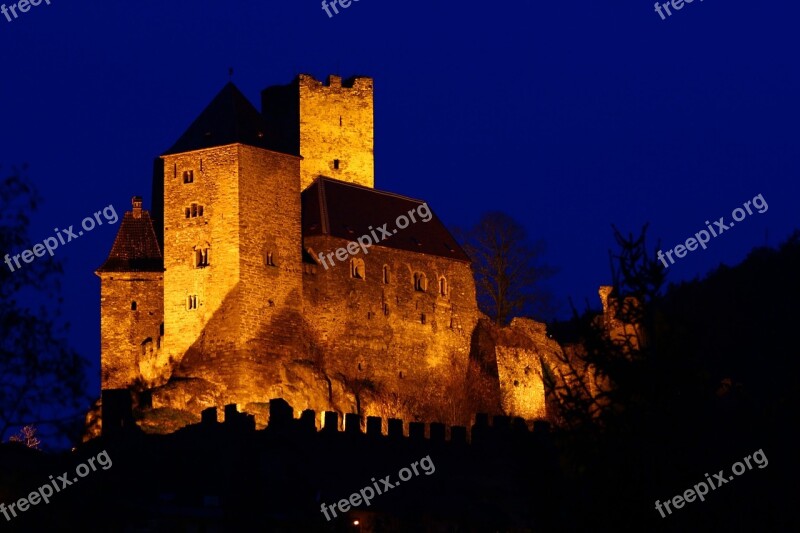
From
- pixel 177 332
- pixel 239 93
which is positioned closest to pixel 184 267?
pixel 177 332

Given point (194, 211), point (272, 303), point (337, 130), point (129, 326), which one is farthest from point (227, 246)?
point (337, 130)

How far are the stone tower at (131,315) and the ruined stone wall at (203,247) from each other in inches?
35.0

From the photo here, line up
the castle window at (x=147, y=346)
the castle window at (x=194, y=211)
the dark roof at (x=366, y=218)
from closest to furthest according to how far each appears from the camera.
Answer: the castle window at (x=147, y=346) → the castle window at (x=194, y=211) → the dark roof at (x=366, y=218)

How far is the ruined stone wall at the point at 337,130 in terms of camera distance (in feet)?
232

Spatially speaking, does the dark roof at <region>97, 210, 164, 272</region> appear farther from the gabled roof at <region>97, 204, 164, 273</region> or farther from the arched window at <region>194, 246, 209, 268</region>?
the arched window at <region>194, 246, 209, 268</region>

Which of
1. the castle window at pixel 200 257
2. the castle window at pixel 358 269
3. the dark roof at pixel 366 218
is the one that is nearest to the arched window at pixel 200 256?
the castle window at pixel 200 257

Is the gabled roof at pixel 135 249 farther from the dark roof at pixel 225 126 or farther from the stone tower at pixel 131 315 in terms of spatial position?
the dark roof at pixel 225 126

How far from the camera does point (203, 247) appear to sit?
6084 centimetres

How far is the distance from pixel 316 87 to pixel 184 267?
42.5 feet

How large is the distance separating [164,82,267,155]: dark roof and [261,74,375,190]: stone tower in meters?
6.58

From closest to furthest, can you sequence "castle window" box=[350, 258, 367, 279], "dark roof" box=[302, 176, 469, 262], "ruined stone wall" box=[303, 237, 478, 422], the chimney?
"ruined stone wall" box=[303, 237, 478, 422] → "castle window" box=[350, 258, 367, 279] → the chimney → "dark roof" box=[302, 176, 469, 262]

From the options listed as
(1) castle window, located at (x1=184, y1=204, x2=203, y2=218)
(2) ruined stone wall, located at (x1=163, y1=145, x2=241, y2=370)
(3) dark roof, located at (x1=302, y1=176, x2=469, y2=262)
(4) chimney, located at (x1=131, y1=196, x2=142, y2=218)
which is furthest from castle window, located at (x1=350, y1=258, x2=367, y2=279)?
(4) chimney, located at (x1=131, y1=196, x2=142, y2=218)

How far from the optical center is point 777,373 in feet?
224

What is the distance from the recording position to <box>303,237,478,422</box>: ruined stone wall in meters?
62.4
